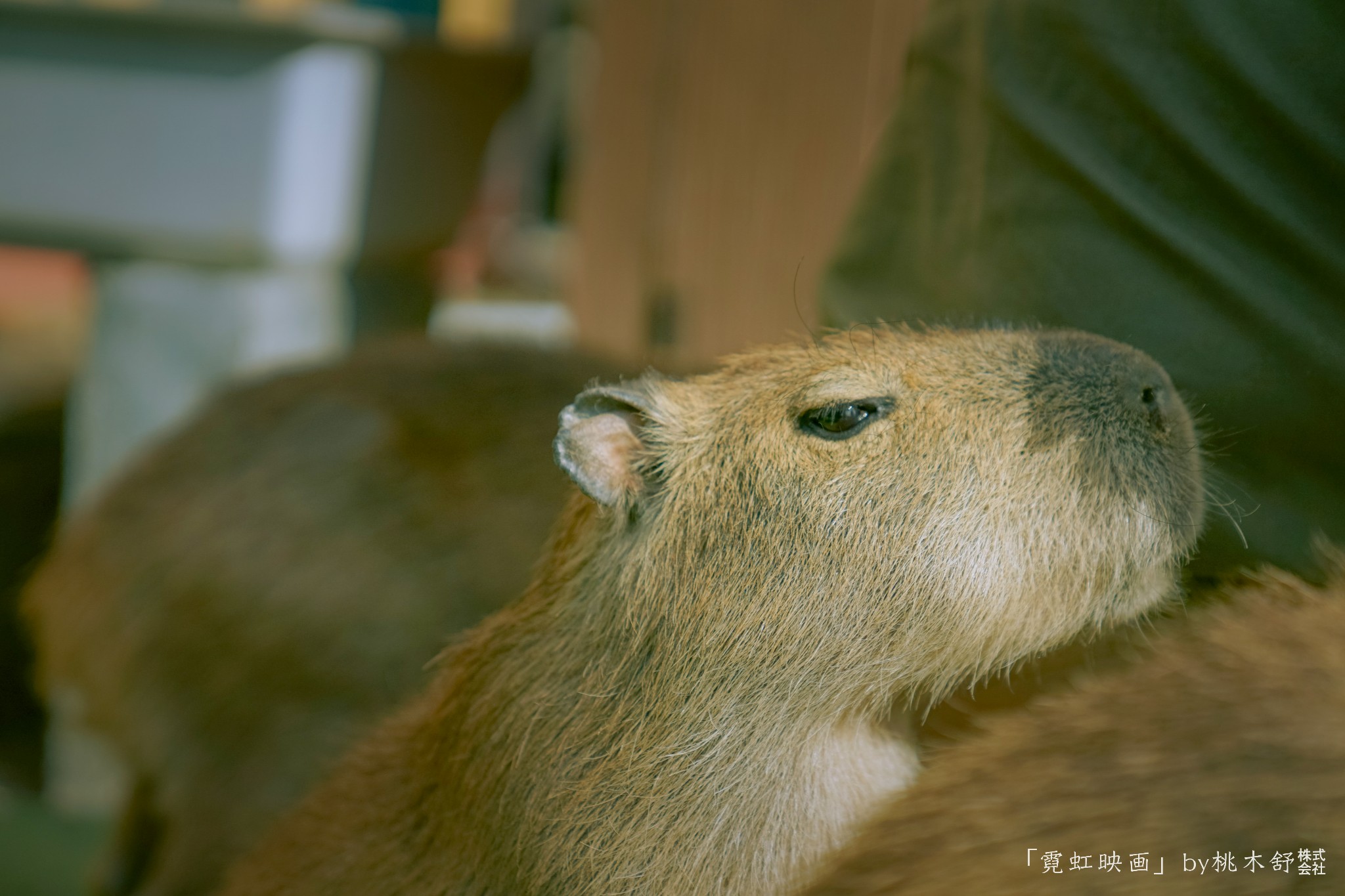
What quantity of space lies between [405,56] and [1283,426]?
8.34 ft

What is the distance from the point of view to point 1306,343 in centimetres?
117

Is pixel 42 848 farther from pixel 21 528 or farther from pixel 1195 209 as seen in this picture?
pixel 1195 209

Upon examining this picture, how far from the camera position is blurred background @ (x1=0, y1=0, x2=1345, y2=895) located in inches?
48.0

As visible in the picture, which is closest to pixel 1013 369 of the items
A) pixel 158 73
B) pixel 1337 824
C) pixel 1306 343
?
pixel 1306 343

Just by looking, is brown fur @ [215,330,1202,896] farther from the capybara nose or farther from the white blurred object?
the white blurred object

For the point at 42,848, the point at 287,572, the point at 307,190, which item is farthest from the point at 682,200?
the point at 42,848

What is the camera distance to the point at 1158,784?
0.79m

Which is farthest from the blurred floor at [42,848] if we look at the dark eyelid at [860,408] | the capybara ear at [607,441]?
the dark eyelid at [860,408]

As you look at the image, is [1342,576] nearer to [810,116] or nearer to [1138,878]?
[1138,878]

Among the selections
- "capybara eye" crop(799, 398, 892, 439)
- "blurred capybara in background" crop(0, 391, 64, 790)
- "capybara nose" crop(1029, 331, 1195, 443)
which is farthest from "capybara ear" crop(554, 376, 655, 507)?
"blurred capybara in background" crop(0, 391, 64, 790)

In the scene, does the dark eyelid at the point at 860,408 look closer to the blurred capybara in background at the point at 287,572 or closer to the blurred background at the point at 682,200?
the blurred background at the point at 682,200

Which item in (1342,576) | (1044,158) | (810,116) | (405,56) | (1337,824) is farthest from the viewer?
(405,56)

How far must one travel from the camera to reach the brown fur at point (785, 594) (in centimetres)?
108

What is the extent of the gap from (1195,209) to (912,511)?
45cm
